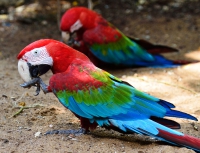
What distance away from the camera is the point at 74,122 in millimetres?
3029

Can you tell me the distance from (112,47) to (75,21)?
0.49 meters

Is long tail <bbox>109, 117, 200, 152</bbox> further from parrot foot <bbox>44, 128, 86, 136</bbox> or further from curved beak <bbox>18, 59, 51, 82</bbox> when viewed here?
curved beak <bbox>18, 59, 51, 82</bbox>

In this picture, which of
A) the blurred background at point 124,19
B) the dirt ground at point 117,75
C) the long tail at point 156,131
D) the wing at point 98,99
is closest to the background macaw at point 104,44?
the dirt ground at point 117,75

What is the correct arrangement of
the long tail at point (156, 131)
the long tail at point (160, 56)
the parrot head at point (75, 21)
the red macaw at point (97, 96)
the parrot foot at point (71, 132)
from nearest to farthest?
the long tail at point (156, 131) < the red macaw at point (97, 96) < the parrot foot at point (71, 132) < the parrot head at point (75, 21) < the long tail at point (160, 56)

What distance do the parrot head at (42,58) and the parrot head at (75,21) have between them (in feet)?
5.45

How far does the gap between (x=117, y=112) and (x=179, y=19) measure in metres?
3.64

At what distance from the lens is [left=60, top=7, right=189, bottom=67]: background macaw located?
4320 mm

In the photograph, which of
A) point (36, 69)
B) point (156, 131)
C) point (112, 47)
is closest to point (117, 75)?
point (112, 47)

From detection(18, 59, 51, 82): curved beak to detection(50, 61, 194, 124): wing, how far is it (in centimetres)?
12

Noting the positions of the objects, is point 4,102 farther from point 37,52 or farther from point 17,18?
point 17,18

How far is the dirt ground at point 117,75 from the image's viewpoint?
8.41 feet

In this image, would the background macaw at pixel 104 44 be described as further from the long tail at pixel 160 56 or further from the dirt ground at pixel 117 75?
the dirt ground at pixel 117 75

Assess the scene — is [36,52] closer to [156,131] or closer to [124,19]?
[156,131]

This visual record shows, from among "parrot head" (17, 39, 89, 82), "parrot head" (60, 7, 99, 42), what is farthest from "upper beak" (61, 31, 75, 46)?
"parrot head" (17, 39, 89, 82)
